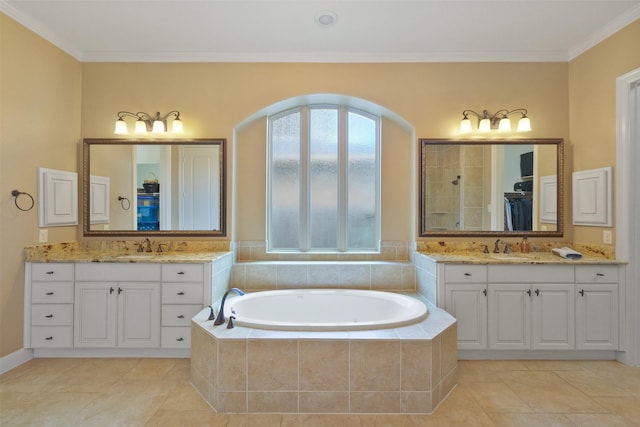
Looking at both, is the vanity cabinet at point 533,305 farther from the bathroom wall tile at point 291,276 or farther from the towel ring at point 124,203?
the towel ring at point 124,203

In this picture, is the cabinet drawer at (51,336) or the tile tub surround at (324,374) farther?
the cabinet drawer at (51,336)

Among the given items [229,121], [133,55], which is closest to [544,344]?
[229,121]

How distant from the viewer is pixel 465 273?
2748 mm

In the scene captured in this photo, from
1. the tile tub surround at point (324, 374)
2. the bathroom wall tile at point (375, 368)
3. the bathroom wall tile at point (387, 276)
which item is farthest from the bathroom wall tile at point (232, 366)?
the bathroom wall tile at point (387, 276)

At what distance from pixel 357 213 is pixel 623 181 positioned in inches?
89.3

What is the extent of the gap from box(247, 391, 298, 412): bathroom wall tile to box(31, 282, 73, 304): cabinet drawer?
185 centimetres

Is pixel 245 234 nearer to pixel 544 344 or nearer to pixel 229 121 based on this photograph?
pixel 229 121

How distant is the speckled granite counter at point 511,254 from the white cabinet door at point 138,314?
7.81ft

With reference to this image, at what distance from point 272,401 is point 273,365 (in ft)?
0.72

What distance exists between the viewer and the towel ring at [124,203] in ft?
10.7

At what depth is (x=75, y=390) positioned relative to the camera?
7.50 feet

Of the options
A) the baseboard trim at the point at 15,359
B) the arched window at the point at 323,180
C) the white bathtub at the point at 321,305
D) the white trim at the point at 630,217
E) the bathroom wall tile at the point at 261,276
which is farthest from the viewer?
the arched window at the point at 323,180

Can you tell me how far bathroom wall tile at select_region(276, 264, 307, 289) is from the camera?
3.25m

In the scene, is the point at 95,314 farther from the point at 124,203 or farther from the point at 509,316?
the point at 509,316
